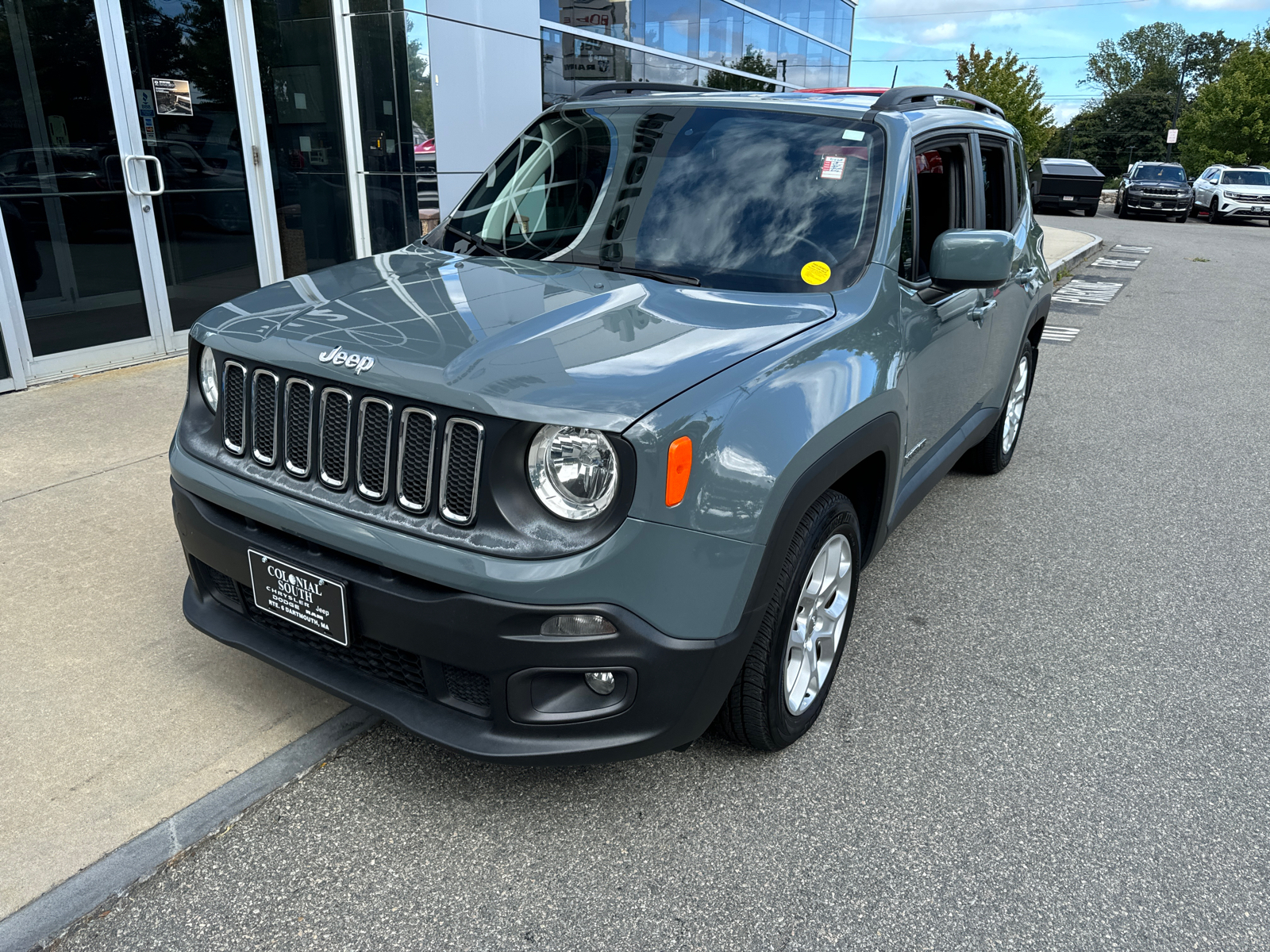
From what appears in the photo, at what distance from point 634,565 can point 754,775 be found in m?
0.98

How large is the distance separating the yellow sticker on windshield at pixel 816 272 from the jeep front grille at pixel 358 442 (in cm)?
127

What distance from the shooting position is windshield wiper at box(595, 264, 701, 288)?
2904 mm

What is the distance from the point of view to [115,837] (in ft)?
7.64

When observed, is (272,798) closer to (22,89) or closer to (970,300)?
(970,300)

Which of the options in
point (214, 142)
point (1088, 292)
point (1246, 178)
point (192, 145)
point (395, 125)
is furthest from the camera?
point (1246, 178)

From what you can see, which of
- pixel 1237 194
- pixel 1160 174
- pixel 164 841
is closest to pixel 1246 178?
pixel 1237 194

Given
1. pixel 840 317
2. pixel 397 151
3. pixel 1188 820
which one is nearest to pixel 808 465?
pixel 840 317

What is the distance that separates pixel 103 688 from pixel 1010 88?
3956cm

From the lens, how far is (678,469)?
2049 millimetres

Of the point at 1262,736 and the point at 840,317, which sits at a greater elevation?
the point at 840,317

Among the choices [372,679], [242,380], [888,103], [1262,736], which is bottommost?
[1262,736]

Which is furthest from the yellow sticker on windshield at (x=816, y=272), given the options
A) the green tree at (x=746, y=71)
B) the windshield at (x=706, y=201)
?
the green tree at (x=746, y=71)

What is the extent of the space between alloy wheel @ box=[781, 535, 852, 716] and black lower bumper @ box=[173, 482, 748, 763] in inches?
18.5

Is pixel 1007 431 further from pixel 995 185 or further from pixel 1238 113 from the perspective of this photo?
pixel 1238 113
